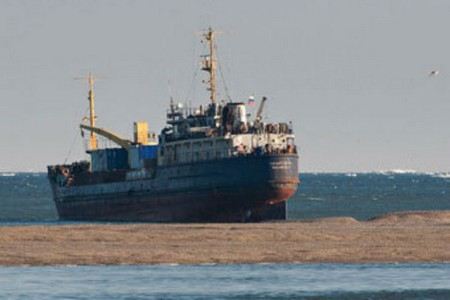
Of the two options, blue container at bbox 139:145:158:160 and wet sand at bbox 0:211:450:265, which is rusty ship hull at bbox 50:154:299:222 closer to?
blue container at bbox 139:145:158:160

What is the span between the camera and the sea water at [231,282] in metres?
62.0

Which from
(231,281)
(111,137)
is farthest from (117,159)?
(231,281)

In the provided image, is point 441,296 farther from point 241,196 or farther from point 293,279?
point 241,196

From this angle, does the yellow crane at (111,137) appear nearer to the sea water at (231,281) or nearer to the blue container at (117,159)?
the blue container at (117,159)

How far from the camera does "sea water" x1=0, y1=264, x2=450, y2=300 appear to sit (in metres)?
62.0

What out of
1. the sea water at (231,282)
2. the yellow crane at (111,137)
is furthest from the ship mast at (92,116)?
the sea water at (231,282)

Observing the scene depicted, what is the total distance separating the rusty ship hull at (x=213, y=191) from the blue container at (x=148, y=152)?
5.30 ft

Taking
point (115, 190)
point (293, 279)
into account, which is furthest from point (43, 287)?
point (115, 190)

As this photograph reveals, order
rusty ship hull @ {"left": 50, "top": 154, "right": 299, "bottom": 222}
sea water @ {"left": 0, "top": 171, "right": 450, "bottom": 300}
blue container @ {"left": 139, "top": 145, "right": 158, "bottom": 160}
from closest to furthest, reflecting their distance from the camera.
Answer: sea water @ {"left": 0, "top": 171, "right": 450, "bottom": 300} < rusty ship hull @ {"left": 50, "top": 154, "right": 299, "bottom": 222} < blue container @ {"left": 139, "top": 145, "right": 158, "bottom": 160}

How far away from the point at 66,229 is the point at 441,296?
116 ft

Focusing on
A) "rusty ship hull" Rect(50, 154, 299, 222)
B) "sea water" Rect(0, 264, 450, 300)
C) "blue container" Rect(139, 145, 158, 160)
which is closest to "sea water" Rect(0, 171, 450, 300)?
"sea water" Rect(0, 264, 450, 300)

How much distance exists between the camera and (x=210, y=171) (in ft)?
378

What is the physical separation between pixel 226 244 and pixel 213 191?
32.1m

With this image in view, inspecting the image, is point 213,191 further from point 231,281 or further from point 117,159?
point 231,281
